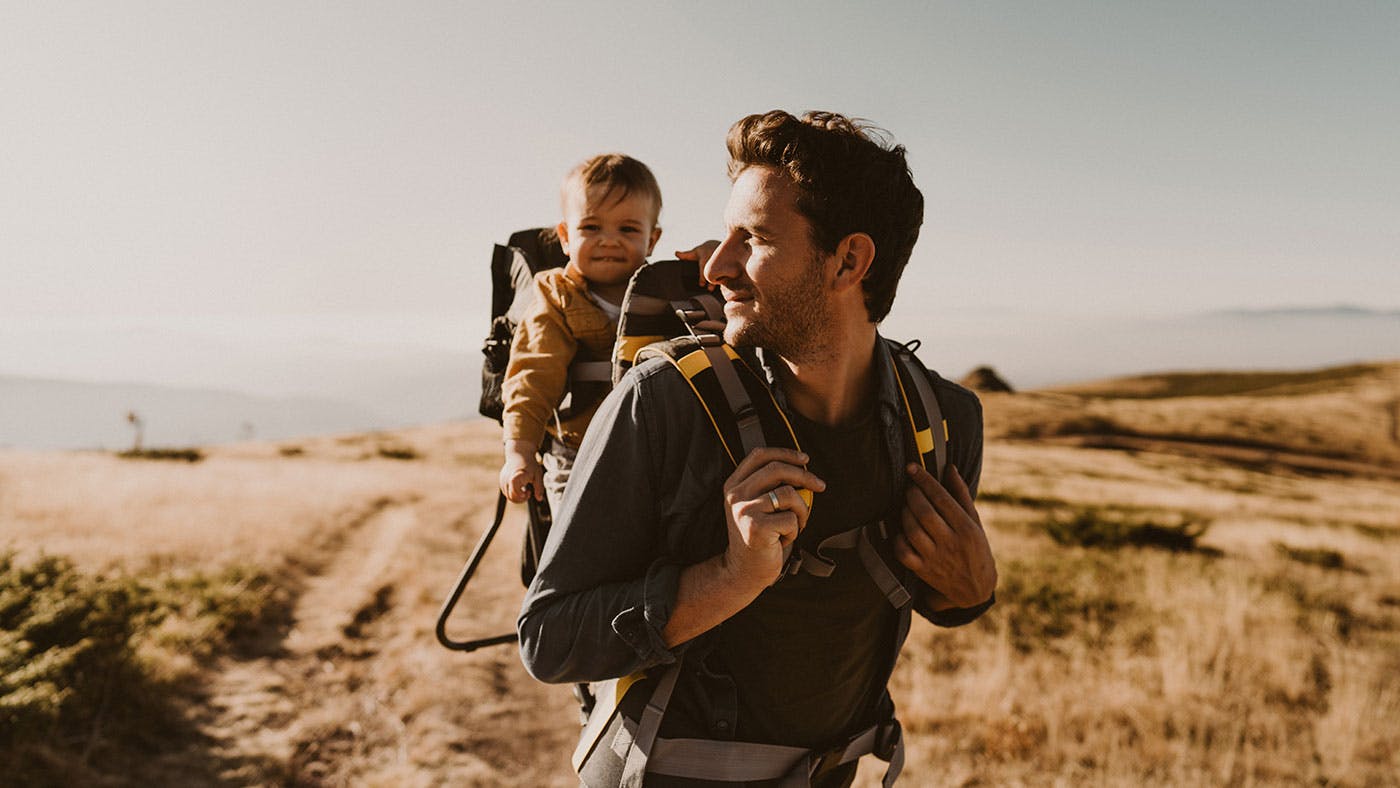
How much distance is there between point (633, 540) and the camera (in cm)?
185

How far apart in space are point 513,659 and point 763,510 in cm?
705

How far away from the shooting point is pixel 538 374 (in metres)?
2.94

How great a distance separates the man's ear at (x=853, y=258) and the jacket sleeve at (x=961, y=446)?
535 millimetres

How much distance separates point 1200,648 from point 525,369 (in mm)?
7937

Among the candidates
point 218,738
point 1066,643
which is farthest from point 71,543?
point 1066,643

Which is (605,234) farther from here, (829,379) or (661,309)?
(829,379)

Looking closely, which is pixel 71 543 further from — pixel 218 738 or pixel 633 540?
pixel 633 540

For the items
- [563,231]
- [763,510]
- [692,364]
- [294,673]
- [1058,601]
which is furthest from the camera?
[1058,601]

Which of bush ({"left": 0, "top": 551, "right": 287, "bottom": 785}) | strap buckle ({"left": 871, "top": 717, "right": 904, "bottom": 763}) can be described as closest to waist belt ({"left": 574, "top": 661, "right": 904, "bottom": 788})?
strap buckle ({"left": 871, "top": 717, "right": 904, "bottom": 763})

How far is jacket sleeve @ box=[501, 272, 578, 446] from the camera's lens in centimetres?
292

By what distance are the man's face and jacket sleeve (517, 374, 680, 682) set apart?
361mm

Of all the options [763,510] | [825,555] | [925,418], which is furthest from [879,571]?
[763,510]

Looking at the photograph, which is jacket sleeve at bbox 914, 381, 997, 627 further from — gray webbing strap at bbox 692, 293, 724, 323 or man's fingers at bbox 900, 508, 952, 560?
gray webbing strap at bbox 692, 293, 724, 323

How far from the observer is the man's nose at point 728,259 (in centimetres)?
193
